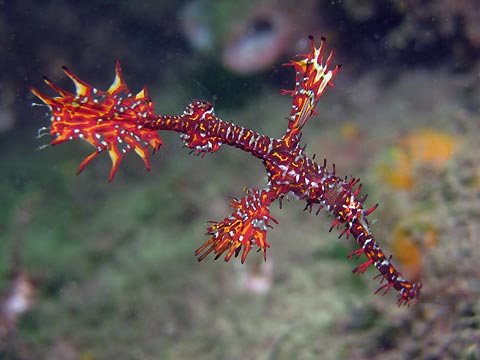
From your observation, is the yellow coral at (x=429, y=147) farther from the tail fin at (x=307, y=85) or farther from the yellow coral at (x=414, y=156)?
the tail fin at (x=307, y=85)

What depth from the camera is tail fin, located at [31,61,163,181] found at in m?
2.43

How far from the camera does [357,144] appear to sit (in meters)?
7.78

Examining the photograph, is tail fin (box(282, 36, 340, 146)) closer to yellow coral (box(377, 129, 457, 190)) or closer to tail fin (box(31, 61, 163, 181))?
tail fin (box(31, 61, 163, 181))

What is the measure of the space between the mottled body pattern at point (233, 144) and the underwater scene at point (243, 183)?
0.04 feet

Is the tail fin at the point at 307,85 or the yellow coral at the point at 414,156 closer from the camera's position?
the tail fin at the point at 307,85

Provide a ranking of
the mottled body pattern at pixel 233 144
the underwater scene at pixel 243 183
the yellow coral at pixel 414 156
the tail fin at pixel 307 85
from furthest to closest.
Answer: the yellow coral at pixel 414 156, the tail fin at pixel 307 85, the underwater scene at pixel 243 183, the mottled body pattern at pixel 233 144

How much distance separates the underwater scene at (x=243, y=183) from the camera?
2.50 meters

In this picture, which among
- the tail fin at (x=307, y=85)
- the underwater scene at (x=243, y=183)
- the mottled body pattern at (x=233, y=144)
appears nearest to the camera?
the mottled body pattern at (x=233, y=144)

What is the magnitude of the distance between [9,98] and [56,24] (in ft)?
7.43

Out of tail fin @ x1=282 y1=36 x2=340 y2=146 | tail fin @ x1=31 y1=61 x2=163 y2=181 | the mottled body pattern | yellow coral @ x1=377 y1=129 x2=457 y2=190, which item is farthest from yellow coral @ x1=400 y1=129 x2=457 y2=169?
tail fin @ x1=31 y1=61 x2=163 y2=181

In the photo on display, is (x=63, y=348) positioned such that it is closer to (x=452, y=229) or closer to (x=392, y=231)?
(x=392, y=231)

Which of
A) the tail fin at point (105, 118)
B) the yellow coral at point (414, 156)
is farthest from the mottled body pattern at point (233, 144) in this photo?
the yellow coral at point (414, 156)

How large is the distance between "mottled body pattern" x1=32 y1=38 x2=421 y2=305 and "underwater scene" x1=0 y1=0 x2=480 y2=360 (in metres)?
0.01

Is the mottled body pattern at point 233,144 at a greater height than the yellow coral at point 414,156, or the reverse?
the yellow coral at point 414,156
